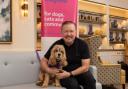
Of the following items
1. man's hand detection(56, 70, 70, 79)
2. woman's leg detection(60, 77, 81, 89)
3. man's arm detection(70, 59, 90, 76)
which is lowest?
woman's leg detection(60, 77, 81, 89)

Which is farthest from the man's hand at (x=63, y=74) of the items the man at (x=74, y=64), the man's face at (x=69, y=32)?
the man's face at (x=69, y=32)

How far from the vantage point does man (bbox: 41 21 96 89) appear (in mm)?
2855

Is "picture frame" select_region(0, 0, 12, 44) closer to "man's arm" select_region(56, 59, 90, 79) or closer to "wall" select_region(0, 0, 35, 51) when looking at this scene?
"wall" select_region(0, 0, 35, 51)

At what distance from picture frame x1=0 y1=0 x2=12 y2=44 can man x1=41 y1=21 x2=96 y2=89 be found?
1.51 m

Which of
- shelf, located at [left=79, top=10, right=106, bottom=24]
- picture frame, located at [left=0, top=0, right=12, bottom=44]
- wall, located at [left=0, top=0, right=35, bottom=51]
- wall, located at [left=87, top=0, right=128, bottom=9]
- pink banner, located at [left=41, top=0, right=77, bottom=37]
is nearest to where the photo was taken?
pink banner, located at [left=41, top=0, right=77, bottom=37]

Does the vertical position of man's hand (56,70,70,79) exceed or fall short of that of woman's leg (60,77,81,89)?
it exceeds it

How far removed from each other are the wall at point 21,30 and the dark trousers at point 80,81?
1801 millimetres

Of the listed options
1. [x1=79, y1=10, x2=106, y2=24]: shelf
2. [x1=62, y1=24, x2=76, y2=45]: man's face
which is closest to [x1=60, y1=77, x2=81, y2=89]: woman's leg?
[x1=62, y1=24, x2=76, y2=45]: man's face

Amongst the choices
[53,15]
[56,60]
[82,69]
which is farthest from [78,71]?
[53,15]

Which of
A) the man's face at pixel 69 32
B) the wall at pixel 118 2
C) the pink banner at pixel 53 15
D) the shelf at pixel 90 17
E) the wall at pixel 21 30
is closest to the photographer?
the man's face at pixel 69 32

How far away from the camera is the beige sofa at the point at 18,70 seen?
2.94 metres

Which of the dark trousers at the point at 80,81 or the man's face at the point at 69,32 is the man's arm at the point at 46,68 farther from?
the man's face at the point at 69,32

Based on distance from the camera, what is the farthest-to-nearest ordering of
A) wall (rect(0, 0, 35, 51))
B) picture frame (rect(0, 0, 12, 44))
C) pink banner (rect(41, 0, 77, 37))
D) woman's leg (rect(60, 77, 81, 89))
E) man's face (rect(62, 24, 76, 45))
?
wall (rect(0, 0, 35, 51)) → picture frame (rect(0, 0, 12, 44)) → pink banner (rect(41, 0, 77, 37)) → man's face (rect(62, 24, 76, 45)) → woman's leg (rect(60, 77, 81, 89))

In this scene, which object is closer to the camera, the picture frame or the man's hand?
the man's hand
